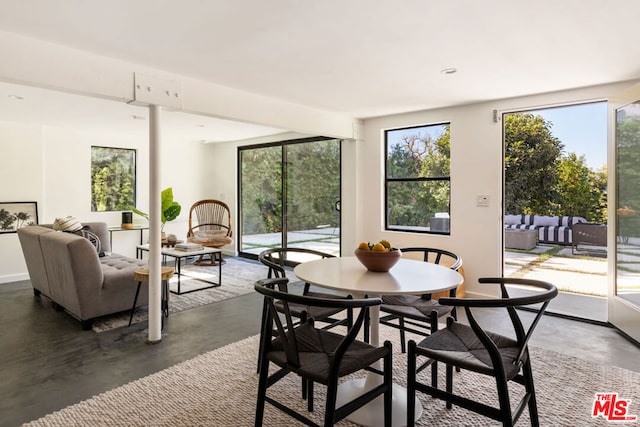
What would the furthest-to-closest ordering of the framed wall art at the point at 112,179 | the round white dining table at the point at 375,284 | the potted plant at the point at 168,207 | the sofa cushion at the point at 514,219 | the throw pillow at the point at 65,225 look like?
the sofa cushion at the point at 514,219, the framed wall art at the point at 112,179, the potted plant at the point at 168,207, the throw pillow at the point at 65,225, the round white dining table at the point at 375,284

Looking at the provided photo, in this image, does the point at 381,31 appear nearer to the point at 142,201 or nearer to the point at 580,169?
the point at 142,201

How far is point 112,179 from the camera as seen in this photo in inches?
257

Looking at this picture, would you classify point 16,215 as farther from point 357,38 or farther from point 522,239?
point 522,239

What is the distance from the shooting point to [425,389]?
5.66 ft

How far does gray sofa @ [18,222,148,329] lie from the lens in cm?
336

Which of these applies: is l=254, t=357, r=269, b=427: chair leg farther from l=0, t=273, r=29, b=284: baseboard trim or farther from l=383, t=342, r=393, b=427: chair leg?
l=0, t=273, r=29, b=284: baseboard trim

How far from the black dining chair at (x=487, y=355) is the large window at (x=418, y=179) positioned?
9.20 ft

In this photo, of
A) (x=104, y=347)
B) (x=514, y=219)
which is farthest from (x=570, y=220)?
(x=104, y=347)

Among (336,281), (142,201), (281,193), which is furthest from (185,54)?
(142,201)

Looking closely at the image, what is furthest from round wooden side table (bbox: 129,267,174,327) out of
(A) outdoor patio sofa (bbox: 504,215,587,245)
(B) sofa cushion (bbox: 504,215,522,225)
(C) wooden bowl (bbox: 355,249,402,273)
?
(B) sofa cushion (bbox: 504,215,522,225)

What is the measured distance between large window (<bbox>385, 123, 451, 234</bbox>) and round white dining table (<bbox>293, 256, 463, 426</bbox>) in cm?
Result: 242

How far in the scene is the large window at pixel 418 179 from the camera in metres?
4.75

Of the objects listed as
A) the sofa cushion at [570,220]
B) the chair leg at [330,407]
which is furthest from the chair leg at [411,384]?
the sofa cushion at [570,220]

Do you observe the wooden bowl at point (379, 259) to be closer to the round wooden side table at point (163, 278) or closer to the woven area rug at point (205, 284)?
the round wooden side table at point (163, 278)
